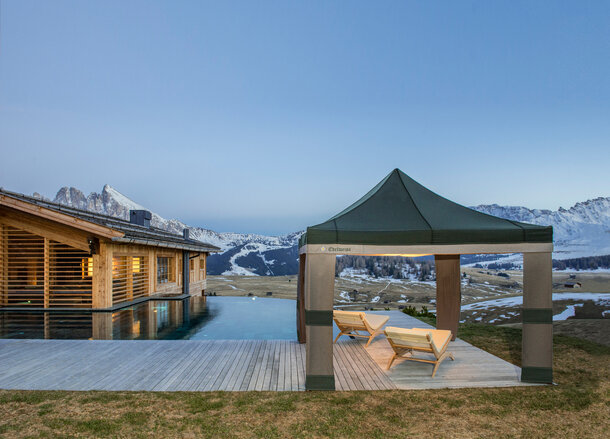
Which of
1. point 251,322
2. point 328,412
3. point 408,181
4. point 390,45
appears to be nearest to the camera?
point 328,412

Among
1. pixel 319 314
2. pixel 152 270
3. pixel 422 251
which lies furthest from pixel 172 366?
pixel 152 270

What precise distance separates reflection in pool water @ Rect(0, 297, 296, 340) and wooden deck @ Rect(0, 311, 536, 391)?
2.77 feet

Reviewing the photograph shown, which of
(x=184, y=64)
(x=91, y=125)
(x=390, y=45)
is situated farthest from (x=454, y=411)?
(x=91, y=125)

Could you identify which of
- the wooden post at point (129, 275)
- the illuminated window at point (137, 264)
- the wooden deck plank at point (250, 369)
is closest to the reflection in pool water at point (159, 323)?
the wooden post at point (129, 275)

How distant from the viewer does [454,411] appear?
4.31 metres

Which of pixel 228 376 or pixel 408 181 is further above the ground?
pixel 408 181

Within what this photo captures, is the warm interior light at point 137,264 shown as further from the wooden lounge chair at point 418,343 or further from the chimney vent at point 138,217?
the wooden lounge chair at point 418,343

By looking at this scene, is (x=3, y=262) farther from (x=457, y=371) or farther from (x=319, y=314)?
(x=457, y=371)

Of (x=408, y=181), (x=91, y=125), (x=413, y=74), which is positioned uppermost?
(x=91, y=125)

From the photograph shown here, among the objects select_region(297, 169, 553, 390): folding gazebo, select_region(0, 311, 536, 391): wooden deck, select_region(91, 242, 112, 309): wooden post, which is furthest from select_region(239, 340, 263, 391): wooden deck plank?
select_region(91, 242, 112, 309): wooden post

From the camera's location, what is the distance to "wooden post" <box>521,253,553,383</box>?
5164 mm

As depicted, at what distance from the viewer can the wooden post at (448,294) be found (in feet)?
26.3

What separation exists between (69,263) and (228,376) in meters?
10.5

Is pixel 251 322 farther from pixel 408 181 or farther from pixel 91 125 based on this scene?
pixel 91 125
